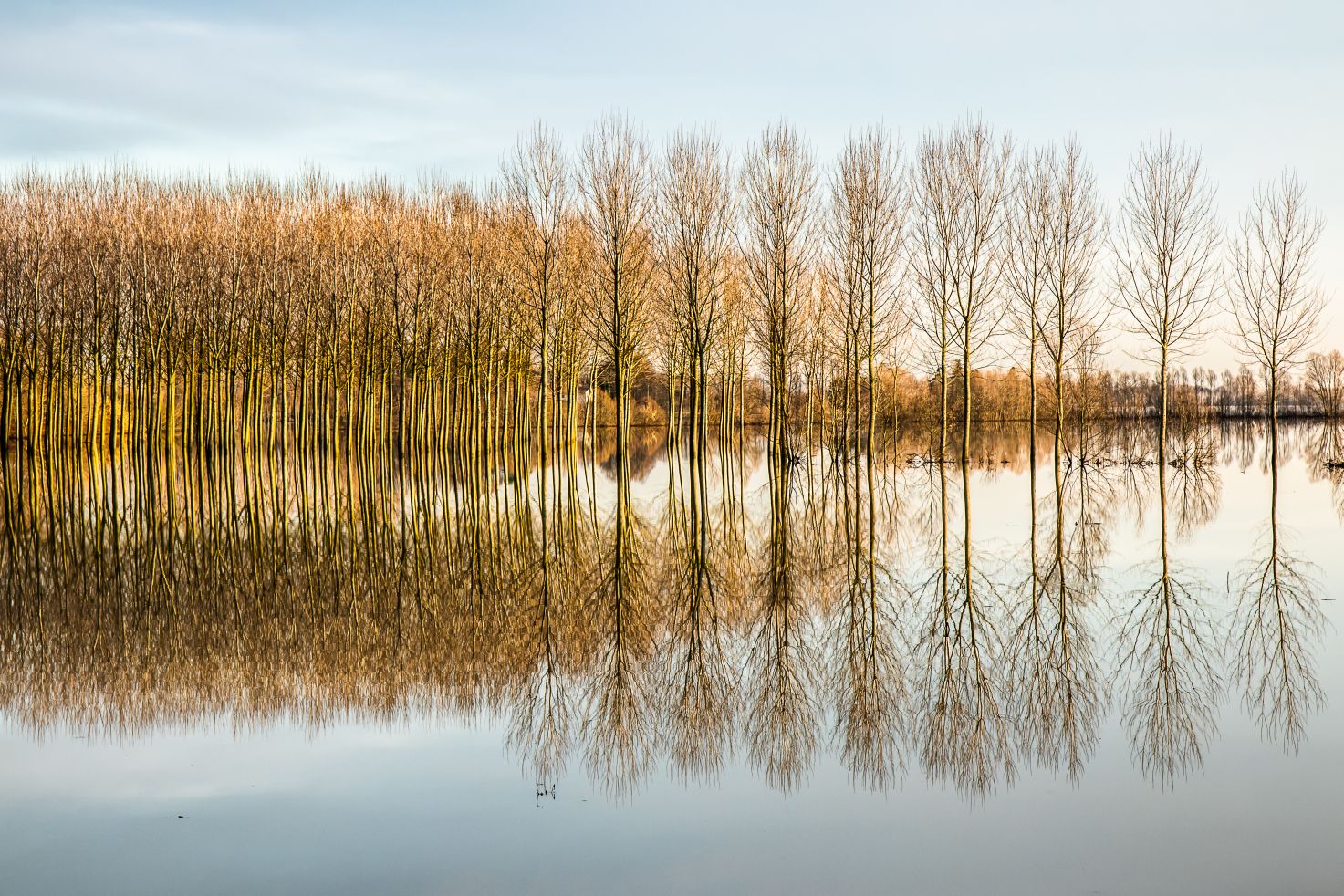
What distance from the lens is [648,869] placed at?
162 inches

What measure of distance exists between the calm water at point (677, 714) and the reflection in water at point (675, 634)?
39 millimetres

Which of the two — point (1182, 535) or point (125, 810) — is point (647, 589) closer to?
point (125, 810)

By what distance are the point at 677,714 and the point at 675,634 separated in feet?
6.37

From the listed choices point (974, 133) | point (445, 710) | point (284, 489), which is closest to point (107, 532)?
point (284, 489)

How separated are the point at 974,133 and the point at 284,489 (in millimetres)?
19136

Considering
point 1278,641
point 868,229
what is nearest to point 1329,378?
point 868,229

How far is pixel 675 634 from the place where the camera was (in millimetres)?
7914

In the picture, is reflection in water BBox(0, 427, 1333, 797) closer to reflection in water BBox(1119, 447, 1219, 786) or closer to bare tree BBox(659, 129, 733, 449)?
reflection in water BBox(1119, 447, 1219, 786)

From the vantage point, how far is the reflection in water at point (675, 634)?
5.69 m

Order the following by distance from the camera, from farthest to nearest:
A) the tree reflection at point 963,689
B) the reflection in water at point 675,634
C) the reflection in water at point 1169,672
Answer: the reflection in water at point 675,634, the reflection in water at point 1169,672, the tree reflection at point 963,689

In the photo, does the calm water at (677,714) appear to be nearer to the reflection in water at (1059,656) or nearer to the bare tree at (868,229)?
the reflection in water at (1059,656)

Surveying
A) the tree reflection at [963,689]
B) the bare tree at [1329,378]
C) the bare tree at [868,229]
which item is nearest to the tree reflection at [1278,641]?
the tree reflection at [963,689]

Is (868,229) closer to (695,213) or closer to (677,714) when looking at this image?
(695,213)

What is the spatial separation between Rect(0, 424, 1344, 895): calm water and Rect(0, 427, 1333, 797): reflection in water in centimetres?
4
